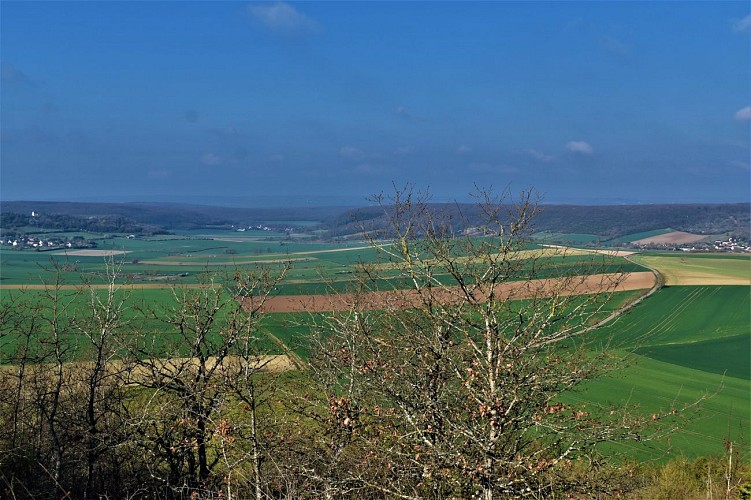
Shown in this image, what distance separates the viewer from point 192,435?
1131 cm

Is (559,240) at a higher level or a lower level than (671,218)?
lower

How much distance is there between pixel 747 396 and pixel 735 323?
1570 centimetres

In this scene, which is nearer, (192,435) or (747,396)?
(192,435)

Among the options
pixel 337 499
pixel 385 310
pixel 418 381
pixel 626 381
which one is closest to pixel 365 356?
pixel 385 310

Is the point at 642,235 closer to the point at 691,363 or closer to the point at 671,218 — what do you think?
the point at 671,218

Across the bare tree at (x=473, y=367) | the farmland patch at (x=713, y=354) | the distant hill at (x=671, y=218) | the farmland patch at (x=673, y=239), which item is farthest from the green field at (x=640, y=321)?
the distant hill at (x=671, y=218)

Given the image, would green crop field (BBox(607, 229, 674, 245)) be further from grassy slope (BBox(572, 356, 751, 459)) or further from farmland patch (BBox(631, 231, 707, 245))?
grassy slope (BBox(572, 356, 751, 459))

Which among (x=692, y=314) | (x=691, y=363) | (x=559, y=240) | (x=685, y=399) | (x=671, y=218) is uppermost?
(x=671, y=218)

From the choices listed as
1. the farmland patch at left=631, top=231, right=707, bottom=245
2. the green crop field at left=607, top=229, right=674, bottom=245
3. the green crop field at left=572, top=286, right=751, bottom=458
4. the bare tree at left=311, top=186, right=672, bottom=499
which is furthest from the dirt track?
the farmland patch at left=631, top=231, right=707, bottom=245

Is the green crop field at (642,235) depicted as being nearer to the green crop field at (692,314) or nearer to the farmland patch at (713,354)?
the green crop field at (692,314)

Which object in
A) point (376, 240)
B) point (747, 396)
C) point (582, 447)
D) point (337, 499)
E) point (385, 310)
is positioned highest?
point (376, 240)

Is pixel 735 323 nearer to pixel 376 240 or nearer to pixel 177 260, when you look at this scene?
pixel 376 240

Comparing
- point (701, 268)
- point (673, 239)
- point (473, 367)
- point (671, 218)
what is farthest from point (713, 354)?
point (671, 218)

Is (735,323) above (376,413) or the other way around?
the other way around
